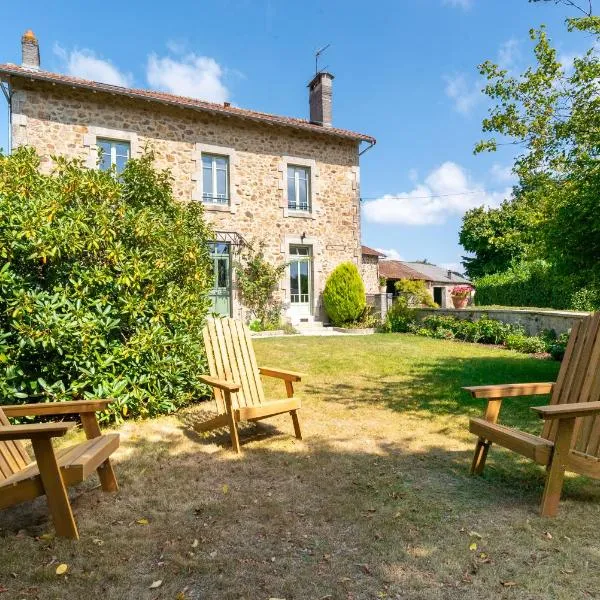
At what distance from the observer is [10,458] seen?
8.13 feet

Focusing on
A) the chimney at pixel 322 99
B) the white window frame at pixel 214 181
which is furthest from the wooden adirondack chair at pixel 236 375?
the chimney at pixel 322 99

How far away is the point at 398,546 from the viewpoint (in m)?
2.13

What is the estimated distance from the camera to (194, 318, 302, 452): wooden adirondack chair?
357cm

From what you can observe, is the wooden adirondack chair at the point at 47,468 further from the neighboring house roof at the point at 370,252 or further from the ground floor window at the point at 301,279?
the neighboring house roof at the point at 370,252

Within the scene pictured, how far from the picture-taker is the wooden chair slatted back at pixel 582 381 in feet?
8.54

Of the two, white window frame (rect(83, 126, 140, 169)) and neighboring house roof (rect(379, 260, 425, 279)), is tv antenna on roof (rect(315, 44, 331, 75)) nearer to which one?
white window frame (rect(83, 126, 140, 169))

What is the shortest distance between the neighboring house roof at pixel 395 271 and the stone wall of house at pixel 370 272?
516 centimetres

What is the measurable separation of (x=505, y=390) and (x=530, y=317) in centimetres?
749

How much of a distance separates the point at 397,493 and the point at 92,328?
2.94m

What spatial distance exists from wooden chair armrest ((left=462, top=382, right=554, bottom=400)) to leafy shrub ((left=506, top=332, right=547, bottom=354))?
6.16 meters

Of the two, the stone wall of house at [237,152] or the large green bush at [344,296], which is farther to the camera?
the large green bush at [344,296]

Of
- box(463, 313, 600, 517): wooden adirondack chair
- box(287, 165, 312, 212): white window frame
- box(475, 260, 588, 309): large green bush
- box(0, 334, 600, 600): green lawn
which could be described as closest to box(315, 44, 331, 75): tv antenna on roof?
box(287, 165, 312, 212): white window frame

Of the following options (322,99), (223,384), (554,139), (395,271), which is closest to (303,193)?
(322,99)

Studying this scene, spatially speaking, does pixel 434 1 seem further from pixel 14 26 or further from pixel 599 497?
pixel 14 26
